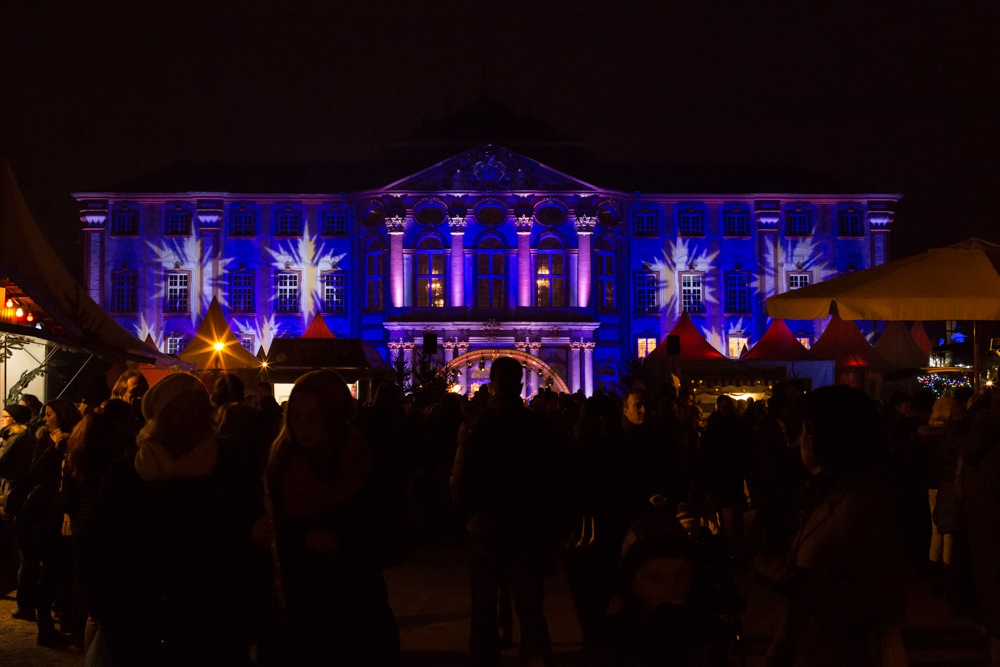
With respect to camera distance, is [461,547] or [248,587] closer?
[248,587]

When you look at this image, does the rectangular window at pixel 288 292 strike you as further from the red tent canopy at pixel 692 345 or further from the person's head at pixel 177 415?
the person's head at pixel 177 415

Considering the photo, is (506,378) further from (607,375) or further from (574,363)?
(607,375)

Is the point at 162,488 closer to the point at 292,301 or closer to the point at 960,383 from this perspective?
the point at 960,383

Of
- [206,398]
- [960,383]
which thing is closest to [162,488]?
[206,398]

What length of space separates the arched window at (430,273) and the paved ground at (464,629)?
35956 millimetres

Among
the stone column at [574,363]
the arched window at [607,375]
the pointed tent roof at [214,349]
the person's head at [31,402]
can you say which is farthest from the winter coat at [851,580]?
the arched window at [607,375]

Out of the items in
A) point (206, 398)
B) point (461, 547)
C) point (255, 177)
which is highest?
point (255, 177)

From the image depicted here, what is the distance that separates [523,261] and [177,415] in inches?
1646

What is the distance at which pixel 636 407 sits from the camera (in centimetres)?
742

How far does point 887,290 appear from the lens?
7.37m

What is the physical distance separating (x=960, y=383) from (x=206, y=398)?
25.9 metres

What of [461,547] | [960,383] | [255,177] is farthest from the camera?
[255,177]

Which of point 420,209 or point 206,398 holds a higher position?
point 420,209

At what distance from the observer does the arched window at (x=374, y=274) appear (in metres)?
46.0
